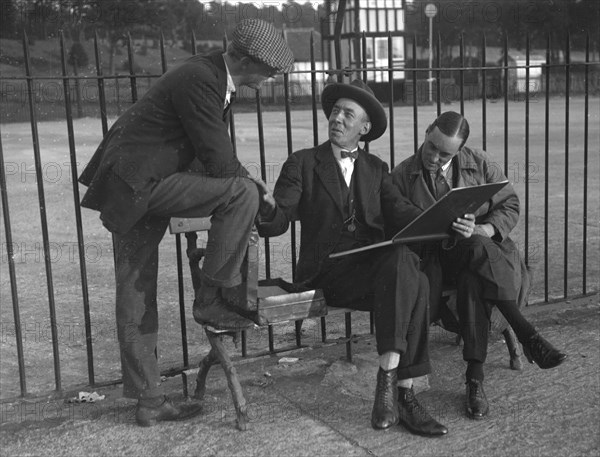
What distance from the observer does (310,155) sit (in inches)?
156

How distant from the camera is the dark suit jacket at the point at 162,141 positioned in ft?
10.4

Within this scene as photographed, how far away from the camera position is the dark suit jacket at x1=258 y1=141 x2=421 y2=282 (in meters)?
3.91

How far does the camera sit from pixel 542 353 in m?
3.68

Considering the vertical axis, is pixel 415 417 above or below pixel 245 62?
below

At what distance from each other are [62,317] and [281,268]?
6.64 feet

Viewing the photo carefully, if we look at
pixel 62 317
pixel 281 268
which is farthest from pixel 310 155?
pixel 281 268

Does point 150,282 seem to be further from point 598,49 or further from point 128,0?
point 598,49

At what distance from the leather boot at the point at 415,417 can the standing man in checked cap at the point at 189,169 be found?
84 centimetres

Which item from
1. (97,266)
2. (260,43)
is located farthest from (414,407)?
(97,266)

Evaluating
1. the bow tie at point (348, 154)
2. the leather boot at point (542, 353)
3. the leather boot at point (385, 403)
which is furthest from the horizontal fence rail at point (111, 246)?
the leather boot at point (542, 353)

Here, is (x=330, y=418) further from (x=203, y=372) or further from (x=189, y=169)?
(x=189, y=169)

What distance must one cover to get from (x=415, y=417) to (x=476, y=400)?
13.3 inches

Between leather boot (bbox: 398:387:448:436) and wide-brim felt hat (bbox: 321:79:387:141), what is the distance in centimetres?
128

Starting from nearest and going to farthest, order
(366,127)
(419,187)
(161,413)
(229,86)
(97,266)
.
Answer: (229,86) < (161,413) < (366,127) < (419,187) < (97,266)
